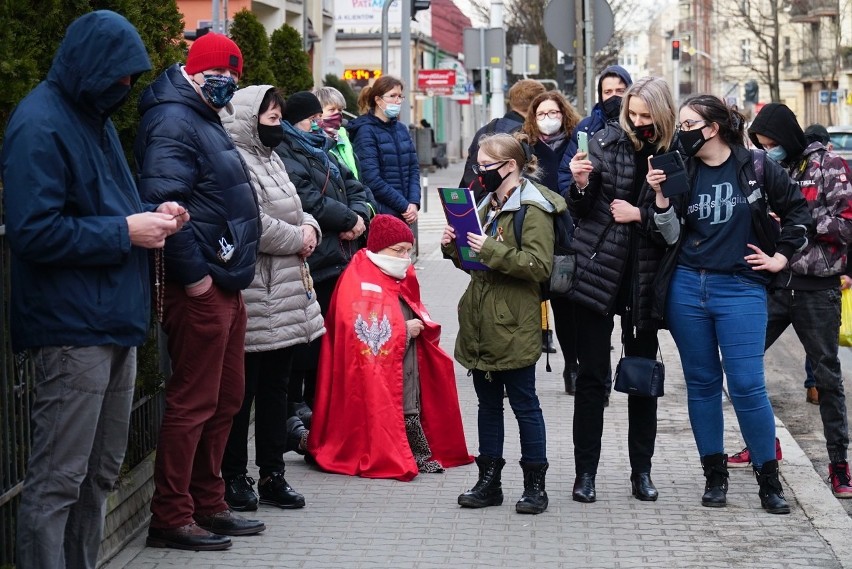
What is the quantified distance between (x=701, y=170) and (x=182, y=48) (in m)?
2.50

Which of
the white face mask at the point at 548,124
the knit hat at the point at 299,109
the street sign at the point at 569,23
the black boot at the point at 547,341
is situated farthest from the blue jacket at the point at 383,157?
the street sign at the point at 569,23

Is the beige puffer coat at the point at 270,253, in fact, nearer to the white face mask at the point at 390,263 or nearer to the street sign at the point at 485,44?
the white face mask at the point at 390,263

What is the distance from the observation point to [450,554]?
5.89 m

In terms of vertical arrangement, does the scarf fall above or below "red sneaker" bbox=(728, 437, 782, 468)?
above

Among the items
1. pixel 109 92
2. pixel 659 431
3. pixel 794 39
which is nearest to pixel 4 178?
pixel 109 92

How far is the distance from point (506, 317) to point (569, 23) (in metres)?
9.13

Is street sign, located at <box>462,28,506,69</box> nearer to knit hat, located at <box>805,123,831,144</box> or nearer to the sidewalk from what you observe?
knit hat, located at <box>805,123,831,144</box>

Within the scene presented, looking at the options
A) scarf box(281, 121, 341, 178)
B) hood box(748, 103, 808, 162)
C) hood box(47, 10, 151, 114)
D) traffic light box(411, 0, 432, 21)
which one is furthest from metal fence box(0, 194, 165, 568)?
traffic light box(411, 0, 432, 21)

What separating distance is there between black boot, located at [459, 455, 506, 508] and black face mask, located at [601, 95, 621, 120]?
2.33 metres

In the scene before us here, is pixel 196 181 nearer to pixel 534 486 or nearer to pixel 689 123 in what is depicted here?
pixel 534 486

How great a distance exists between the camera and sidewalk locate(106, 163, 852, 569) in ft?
19.0

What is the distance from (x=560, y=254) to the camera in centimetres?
662

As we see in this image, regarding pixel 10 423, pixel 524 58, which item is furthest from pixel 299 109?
pixel 524 58

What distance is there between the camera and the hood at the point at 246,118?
6449 millimetres
